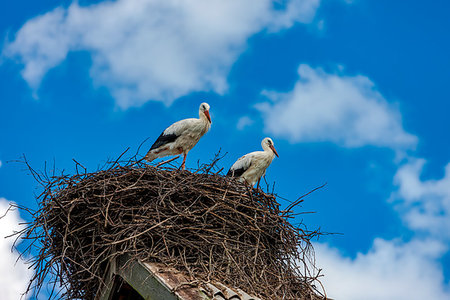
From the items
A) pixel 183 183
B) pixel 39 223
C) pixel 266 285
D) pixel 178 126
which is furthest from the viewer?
pixel 178 126

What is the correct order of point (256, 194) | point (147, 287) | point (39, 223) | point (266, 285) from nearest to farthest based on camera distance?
1. point (147, 287)
2. point (266, 285)
3. point (39, 223)
4. point (256, 194)

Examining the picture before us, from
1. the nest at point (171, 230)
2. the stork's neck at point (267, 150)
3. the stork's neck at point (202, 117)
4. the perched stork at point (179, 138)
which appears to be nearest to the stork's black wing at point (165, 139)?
the perched stork at point (179, 138)

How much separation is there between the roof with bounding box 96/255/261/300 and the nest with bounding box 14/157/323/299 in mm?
77

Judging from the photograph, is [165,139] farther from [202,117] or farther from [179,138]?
[202,117]

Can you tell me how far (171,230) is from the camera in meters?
4.23

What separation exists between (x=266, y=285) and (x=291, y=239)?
850 millimetres

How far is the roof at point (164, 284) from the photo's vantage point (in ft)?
11.5

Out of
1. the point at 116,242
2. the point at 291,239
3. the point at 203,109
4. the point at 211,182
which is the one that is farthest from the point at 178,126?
the point at 116,242

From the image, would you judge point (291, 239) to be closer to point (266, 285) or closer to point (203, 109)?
point (266, 285)

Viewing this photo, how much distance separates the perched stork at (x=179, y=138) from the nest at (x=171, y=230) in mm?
2786

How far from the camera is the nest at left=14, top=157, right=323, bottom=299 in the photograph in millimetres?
4051

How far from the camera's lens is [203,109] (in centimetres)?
832

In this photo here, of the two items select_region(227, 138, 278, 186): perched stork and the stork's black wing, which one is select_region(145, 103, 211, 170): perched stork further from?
select_region(227, 138, 278, 186): perched stork

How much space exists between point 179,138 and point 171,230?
3.79 metres
